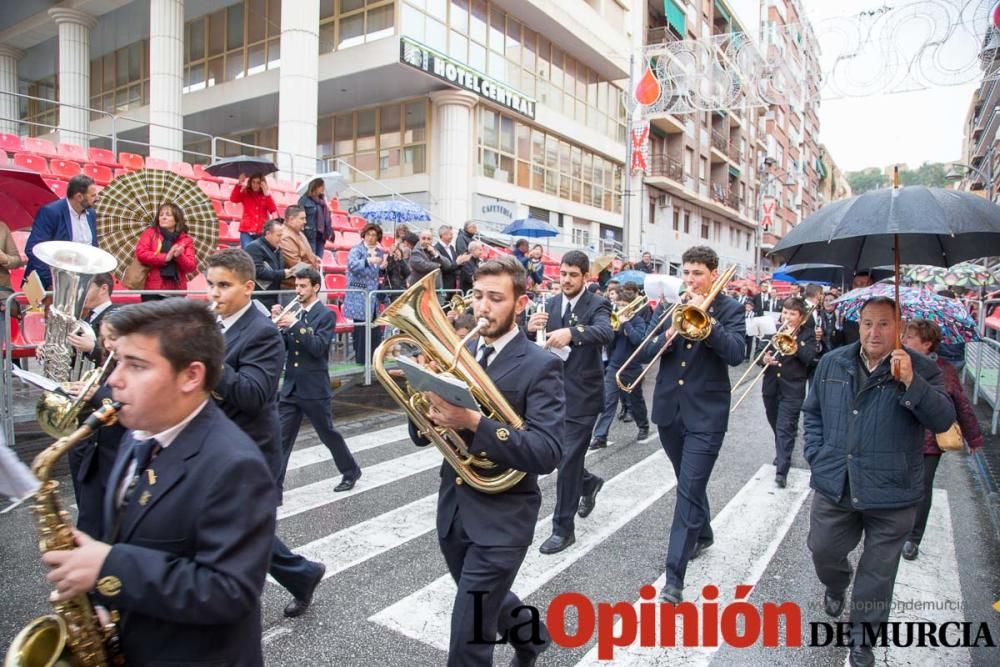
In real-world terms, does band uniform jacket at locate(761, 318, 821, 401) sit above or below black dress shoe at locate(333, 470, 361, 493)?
above

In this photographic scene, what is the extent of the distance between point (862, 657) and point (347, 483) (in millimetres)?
4016

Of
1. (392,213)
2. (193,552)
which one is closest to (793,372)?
(193,552)

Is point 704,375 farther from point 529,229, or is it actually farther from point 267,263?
point 529,229

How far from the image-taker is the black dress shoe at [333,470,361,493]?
560cm

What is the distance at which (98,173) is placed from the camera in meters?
12.2

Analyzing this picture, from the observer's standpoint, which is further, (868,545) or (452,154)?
(452,154)

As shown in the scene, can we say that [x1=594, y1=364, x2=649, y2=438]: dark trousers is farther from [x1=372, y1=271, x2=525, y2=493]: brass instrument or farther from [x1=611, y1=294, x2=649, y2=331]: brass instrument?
[x1=372, y1=271, x2=525, y2=493]: brass instrument

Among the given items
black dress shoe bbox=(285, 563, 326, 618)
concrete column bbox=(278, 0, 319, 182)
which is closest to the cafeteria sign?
concrete column bbox=(278, 0, 319, 182)

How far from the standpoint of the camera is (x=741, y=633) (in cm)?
354

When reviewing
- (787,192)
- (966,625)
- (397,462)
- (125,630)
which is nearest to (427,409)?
(125,630)

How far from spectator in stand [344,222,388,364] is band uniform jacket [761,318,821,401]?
5.45m

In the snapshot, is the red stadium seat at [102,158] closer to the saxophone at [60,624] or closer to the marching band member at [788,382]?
the marching band member at [788,382]

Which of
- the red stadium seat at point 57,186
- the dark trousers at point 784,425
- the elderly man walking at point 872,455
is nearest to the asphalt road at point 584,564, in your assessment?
the dark trousers at point 784,425

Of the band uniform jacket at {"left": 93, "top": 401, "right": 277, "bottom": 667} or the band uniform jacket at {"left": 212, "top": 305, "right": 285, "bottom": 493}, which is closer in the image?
the band uniform jacket at {"left": 93, "top": 401, "right": 277, "bottom": 667}
